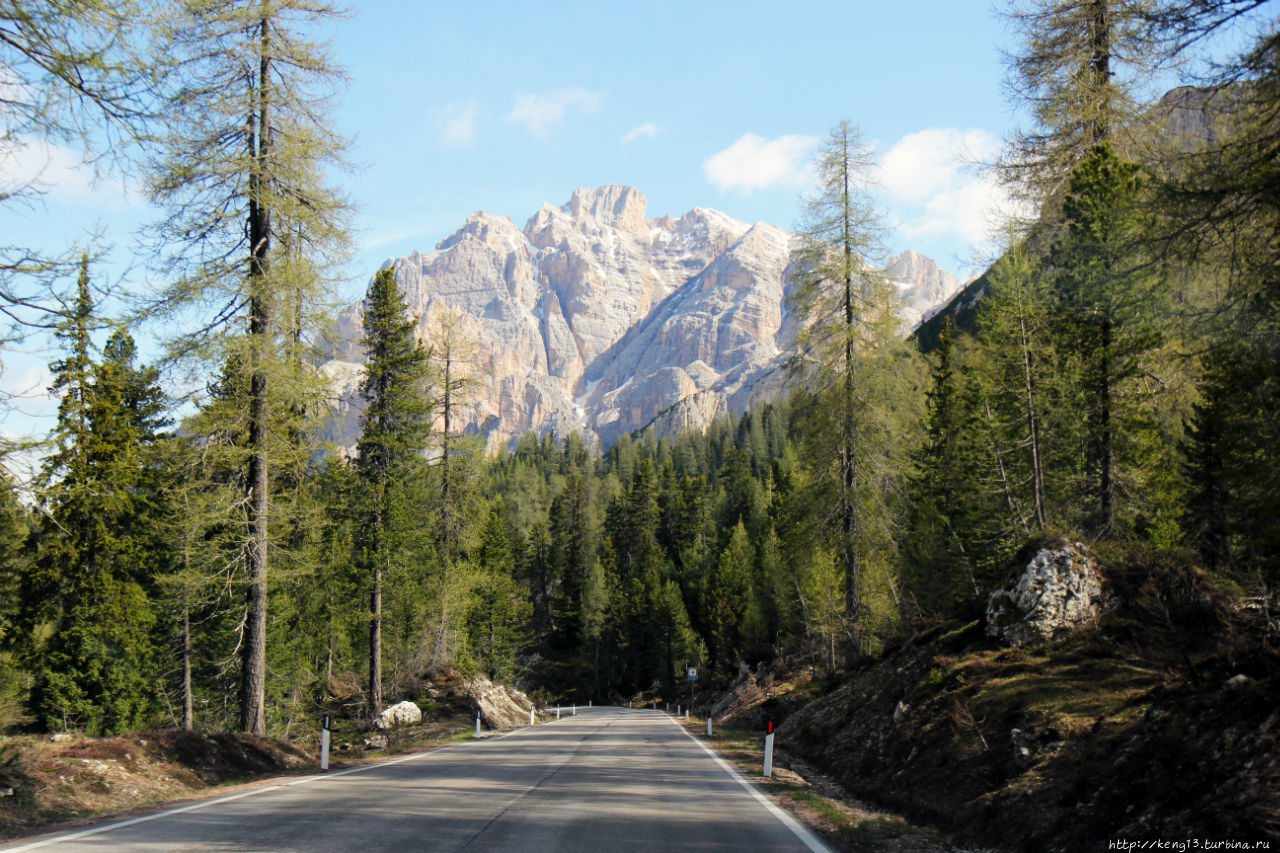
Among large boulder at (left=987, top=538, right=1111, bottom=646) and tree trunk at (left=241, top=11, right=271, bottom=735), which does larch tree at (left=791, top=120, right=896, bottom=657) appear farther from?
tree trunk at (left=241, top=11, right=271, bottom=735)

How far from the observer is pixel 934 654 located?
14.1 meters

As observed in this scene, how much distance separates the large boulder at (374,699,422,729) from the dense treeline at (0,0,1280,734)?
1785mm

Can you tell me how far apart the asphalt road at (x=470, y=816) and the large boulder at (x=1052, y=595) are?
17.5 ft

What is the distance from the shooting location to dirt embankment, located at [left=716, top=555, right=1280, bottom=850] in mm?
6137

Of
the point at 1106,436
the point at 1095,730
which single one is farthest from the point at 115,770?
the point at 1106,436

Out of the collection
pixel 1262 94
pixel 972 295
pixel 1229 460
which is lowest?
pixel 1229 460

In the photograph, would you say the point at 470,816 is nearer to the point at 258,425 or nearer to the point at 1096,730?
the point at 1096,730

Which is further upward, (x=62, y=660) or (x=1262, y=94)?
(x=1262, y=94)

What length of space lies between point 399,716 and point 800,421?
1696cm

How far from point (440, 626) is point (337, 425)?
18.7m

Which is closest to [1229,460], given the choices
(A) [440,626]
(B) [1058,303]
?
(B) [1058,303]

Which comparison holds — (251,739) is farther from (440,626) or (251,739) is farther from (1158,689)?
(440,626)

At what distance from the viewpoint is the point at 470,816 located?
7.98 metres

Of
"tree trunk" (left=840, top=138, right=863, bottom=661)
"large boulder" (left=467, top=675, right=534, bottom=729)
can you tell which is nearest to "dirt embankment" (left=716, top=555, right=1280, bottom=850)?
"tree trunk" (left=840, top=138, right=863, bottom=661)
